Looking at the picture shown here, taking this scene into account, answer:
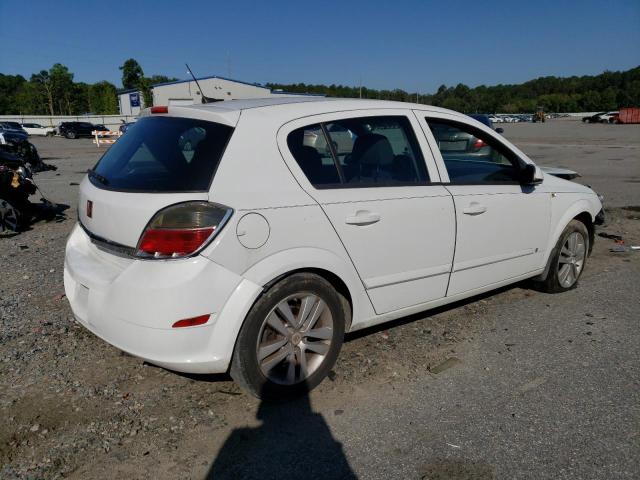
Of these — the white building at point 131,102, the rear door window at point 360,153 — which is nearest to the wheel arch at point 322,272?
the rear door window at point 360,153

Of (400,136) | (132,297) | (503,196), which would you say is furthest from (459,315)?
(132,297)

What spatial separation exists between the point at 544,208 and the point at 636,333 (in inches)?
47.4

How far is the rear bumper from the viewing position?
2498mm

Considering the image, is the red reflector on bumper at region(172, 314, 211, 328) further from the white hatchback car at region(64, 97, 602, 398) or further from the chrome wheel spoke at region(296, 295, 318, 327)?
the chrome wheel spoke at region(296, 295, 318, 327)

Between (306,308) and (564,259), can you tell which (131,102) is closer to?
(564,259)

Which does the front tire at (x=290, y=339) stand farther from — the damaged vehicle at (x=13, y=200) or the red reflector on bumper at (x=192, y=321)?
the damaged vehicle at (x=13, y=200)

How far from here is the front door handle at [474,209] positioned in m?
3.63

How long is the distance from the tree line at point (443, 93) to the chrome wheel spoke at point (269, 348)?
60.6 meters

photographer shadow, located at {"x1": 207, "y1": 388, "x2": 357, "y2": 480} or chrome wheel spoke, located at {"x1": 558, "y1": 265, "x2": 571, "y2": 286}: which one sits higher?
chrome wheel spoke, located at {"x1": 558, "y1": 265, "x2": 571, "y2": 286}

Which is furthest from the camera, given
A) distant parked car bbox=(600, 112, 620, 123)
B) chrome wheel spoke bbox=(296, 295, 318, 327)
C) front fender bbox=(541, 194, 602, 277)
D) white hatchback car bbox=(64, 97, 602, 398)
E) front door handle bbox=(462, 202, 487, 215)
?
distant parked car bbox=(600, 112, 620, 123)

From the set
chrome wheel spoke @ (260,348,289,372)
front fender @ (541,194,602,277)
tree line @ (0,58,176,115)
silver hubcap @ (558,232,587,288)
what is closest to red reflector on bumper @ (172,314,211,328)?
chrome wheel spoke @ (260,348,289,372)

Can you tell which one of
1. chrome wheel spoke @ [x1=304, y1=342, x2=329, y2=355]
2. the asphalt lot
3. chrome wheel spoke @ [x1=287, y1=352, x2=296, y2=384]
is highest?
chrome wheel spoke @ [x1=304, y1=342, x2=329, y2=355]

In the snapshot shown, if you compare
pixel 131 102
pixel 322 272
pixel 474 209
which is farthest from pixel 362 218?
pixel 131 102

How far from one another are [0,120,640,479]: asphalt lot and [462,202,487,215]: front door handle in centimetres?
98
